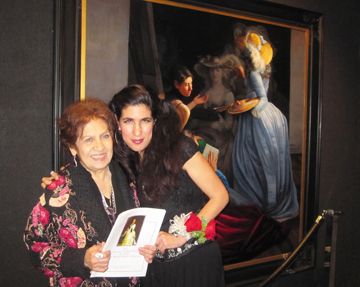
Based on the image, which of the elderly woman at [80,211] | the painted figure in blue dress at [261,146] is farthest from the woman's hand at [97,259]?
the painted figure in blue dress at [261,146]

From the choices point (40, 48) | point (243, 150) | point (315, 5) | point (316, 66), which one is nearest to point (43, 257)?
point (40, 48)

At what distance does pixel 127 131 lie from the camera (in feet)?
5.57

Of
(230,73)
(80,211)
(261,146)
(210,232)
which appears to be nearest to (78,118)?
(80,211)

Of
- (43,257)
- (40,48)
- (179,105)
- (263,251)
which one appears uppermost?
(40,48)

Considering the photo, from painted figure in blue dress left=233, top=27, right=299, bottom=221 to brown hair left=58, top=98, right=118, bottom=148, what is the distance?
1508mm

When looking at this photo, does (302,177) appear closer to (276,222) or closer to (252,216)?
(276,222)

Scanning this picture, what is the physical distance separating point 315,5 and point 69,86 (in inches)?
111

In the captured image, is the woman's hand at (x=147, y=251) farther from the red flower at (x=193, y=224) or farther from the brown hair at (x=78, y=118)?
the brown hair at (x=78, y=118)

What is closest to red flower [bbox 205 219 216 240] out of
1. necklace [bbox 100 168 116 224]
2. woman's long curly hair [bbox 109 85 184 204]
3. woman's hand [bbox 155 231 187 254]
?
woman's hand [bbox 155 231 187 254]

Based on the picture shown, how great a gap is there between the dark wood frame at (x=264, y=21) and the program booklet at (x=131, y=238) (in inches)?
36.3

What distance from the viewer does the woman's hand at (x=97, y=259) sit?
1348 millimetres

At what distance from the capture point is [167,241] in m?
1.63

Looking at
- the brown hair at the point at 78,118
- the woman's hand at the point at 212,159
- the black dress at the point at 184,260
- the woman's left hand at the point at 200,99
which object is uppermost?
the woman's left hand at the point at 200,99

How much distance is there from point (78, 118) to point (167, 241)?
0.84 meters
